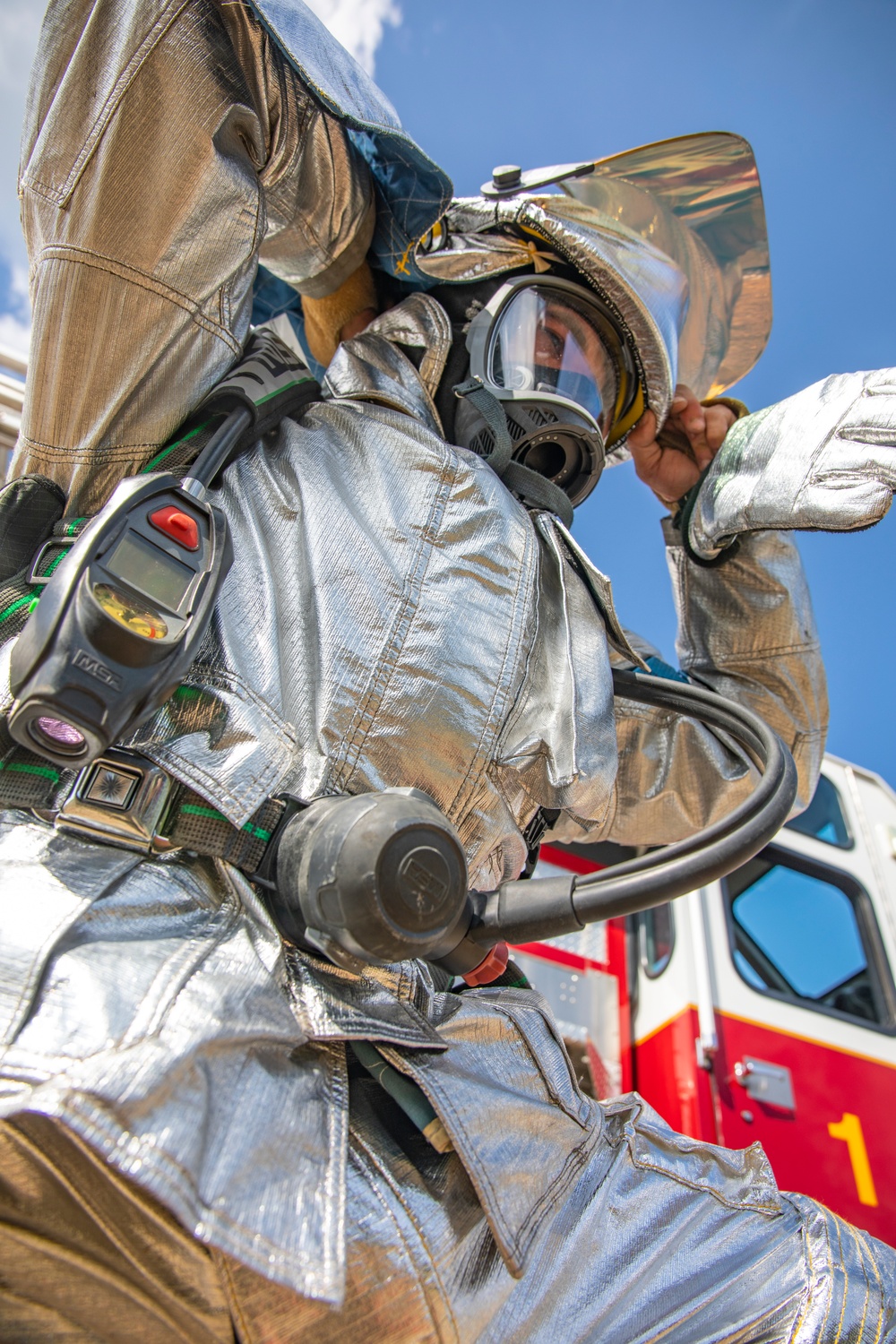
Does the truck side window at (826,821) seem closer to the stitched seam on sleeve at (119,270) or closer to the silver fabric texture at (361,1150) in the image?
the silver fabric texture at (361,1150)

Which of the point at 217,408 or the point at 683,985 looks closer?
the point at 217,408

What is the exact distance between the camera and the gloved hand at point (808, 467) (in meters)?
1.34

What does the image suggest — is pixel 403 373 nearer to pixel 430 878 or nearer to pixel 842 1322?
pixel 430 878

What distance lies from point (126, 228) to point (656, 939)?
2573mm

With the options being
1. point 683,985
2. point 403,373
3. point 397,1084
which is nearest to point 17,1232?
point 397,1084

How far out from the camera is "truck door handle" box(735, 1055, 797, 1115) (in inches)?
97.6

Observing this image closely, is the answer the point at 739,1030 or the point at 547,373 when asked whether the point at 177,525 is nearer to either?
the point at 547,373

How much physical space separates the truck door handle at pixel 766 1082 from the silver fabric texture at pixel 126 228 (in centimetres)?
234

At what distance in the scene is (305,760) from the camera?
94 cm

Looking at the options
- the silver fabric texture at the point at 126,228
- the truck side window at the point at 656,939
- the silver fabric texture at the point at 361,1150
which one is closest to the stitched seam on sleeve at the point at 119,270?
the silver fabric texture at the point at 126,228

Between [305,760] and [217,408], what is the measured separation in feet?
1.61

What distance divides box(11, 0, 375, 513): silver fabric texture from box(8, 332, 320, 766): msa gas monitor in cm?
24

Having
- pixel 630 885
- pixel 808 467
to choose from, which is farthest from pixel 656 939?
pixel 630 885

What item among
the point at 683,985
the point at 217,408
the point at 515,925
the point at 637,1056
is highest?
the point at 217,408
